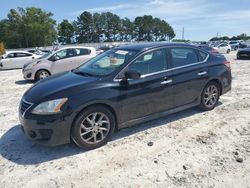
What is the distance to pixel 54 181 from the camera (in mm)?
3318

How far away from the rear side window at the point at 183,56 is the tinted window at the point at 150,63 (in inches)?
10.0

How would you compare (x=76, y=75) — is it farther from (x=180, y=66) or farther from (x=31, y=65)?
(x=31, y=65)

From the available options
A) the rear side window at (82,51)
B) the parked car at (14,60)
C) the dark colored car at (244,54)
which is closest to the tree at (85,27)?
the parked car at (14,60)

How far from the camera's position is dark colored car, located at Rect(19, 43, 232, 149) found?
3.82 meters

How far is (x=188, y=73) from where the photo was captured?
17.0ft

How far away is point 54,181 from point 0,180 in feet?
2.42

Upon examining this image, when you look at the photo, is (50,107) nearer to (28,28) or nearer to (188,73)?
(188,73)

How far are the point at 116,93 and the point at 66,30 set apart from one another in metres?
96.4

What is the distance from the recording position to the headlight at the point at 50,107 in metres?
3.78

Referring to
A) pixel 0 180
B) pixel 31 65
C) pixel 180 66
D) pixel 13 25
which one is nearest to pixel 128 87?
pixel 180 66

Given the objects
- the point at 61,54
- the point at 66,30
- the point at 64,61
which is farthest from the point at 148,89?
the point at 66,30

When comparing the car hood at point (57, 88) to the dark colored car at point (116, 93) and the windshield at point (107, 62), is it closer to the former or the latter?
the dark colored car at point (116, 93)

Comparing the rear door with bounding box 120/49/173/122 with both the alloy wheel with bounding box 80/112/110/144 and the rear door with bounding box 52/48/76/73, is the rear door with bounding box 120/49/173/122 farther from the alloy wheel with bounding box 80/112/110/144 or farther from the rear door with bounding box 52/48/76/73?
the rear door with bounding box 52/48/76/73

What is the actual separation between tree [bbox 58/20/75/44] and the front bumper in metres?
94.9
